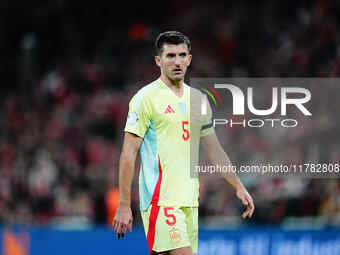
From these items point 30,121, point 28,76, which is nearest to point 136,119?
point 30,121

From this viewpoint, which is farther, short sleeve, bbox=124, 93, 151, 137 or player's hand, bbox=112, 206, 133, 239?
short sleeve, bbox=124, 93, 151, 137

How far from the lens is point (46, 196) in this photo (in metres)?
10.5

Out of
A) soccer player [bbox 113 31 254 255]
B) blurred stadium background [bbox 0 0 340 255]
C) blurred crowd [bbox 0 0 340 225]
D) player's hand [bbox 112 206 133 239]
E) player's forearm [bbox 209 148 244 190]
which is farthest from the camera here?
blurred crowd [bbox 0 0 340 225]

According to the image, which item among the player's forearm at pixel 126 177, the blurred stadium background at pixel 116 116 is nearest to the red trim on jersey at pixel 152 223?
the player's forearm at pixel 126 177

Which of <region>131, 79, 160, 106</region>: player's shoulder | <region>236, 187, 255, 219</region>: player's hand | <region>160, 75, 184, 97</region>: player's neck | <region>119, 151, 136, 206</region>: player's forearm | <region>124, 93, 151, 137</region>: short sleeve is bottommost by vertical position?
<region>236, 187, 255, 219</region>: player's hand

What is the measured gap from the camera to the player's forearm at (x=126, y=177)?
15.3ft

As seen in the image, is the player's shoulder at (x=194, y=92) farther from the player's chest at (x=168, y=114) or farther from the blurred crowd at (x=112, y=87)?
the blurred crowd at (x=112, y=87)

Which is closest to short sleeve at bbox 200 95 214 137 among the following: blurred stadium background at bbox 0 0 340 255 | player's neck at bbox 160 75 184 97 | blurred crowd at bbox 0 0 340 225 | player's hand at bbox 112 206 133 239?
player's neck at bbox 160 75 184 97

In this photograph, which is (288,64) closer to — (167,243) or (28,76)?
(28,76)

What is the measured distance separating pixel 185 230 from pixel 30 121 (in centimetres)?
787

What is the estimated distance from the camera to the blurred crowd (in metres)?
8.72

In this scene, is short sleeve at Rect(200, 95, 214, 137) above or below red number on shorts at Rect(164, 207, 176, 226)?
above

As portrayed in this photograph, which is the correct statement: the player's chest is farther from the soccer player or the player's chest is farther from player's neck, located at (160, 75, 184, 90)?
player's neck, located at (160, 75, 184, 90)

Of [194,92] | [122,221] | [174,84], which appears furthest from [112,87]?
[122,221]
